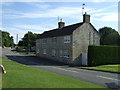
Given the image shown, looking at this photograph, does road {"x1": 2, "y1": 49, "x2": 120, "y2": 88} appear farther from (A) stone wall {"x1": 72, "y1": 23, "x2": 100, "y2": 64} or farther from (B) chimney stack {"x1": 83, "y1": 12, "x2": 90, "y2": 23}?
(B) chimney stack {"x1": 83, "y1": 12, "x2": 90, "y2": 23}

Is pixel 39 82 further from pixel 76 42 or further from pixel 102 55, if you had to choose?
pixel 76 42

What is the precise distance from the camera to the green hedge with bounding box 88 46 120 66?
34344mm

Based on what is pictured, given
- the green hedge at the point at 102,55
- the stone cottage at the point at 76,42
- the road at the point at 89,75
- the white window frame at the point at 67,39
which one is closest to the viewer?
the road at the point at 89,75

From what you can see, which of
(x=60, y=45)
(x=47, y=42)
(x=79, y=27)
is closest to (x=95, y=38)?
(x=79, y=27)

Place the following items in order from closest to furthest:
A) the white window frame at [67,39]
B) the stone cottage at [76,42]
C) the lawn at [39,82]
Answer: the lawn at [39,82], the stone cottage at [76,42], the white window frame at [67,39]

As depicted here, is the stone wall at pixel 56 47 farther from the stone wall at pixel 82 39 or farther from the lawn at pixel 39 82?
the lawn at pixel 39 82

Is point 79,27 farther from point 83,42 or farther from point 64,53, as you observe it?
point 64,53

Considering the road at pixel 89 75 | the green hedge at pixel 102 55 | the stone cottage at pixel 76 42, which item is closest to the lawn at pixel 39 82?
the road at pixel 89 75

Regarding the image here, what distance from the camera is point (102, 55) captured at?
3519 centimetres

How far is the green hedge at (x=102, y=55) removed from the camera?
34.3m

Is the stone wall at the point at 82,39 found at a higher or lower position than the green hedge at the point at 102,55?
higher

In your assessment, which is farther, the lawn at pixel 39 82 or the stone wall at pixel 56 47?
the stone wall at pixel 56 47

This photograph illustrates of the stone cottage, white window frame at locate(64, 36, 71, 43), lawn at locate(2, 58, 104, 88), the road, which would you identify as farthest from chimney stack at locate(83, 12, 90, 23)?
lawn at locate(2, 58, 104, 88)

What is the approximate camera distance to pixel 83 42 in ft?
127
